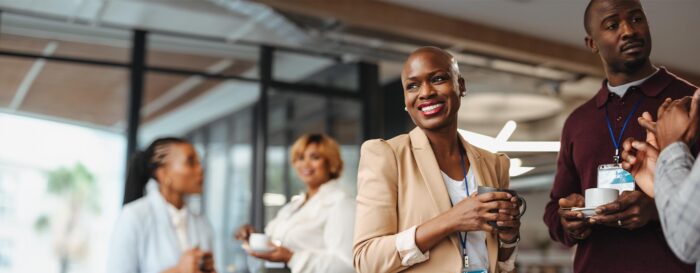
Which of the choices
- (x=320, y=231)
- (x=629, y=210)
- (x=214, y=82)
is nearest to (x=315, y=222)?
(x=320, y=231)

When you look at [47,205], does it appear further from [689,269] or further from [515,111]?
[515,111]

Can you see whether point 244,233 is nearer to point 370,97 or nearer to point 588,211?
point 588,211

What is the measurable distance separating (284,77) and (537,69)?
2584 mm

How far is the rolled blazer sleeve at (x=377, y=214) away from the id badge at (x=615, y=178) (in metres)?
0.58

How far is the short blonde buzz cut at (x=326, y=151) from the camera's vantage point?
3.34m

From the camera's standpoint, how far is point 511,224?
4.87 feet

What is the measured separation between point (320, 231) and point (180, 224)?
2.07 ft

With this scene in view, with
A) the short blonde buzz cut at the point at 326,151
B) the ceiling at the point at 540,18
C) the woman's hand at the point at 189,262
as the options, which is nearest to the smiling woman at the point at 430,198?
the woman's hand at the point at 189,262

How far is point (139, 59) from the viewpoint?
20.7ft

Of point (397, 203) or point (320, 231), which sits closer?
point (397, 203)

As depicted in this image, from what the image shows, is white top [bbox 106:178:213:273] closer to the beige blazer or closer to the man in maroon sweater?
the beige blazer

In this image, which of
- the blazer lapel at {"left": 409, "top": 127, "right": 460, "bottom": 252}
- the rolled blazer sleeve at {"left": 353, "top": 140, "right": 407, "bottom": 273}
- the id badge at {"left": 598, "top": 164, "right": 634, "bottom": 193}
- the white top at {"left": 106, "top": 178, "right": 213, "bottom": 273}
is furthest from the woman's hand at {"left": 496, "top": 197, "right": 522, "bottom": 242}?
the white top at {"left": 106, "top": 178, "right": 213, "bottom": 273}

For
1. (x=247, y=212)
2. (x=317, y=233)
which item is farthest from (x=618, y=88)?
(x=247, y=212)

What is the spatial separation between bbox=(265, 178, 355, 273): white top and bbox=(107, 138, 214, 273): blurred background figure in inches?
15.4
